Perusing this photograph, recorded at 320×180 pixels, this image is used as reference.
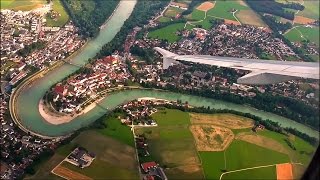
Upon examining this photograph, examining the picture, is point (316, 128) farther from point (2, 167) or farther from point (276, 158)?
point (2, 167)

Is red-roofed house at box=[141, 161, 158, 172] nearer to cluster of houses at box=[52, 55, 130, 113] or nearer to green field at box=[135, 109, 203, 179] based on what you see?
green field at box=[135, 109, 203, 179]

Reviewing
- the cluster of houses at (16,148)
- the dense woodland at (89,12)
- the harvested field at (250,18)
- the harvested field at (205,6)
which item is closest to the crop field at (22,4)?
the dense woodland at (89,12)

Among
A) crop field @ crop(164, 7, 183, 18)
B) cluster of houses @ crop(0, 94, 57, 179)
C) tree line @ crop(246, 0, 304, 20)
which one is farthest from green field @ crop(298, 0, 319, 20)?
cluster of houses @ crop(0, 94, 57, 179)

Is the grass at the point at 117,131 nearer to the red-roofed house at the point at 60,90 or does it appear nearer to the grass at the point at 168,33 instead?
the red-roofed house at the point at 60,90

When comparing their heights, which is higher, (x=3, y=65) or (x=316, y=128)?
(x=316, y=128)

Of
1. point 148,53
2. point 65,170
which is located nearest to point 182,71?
point 148,53

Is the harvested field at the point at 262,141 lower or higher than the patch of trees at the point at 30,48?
lower
